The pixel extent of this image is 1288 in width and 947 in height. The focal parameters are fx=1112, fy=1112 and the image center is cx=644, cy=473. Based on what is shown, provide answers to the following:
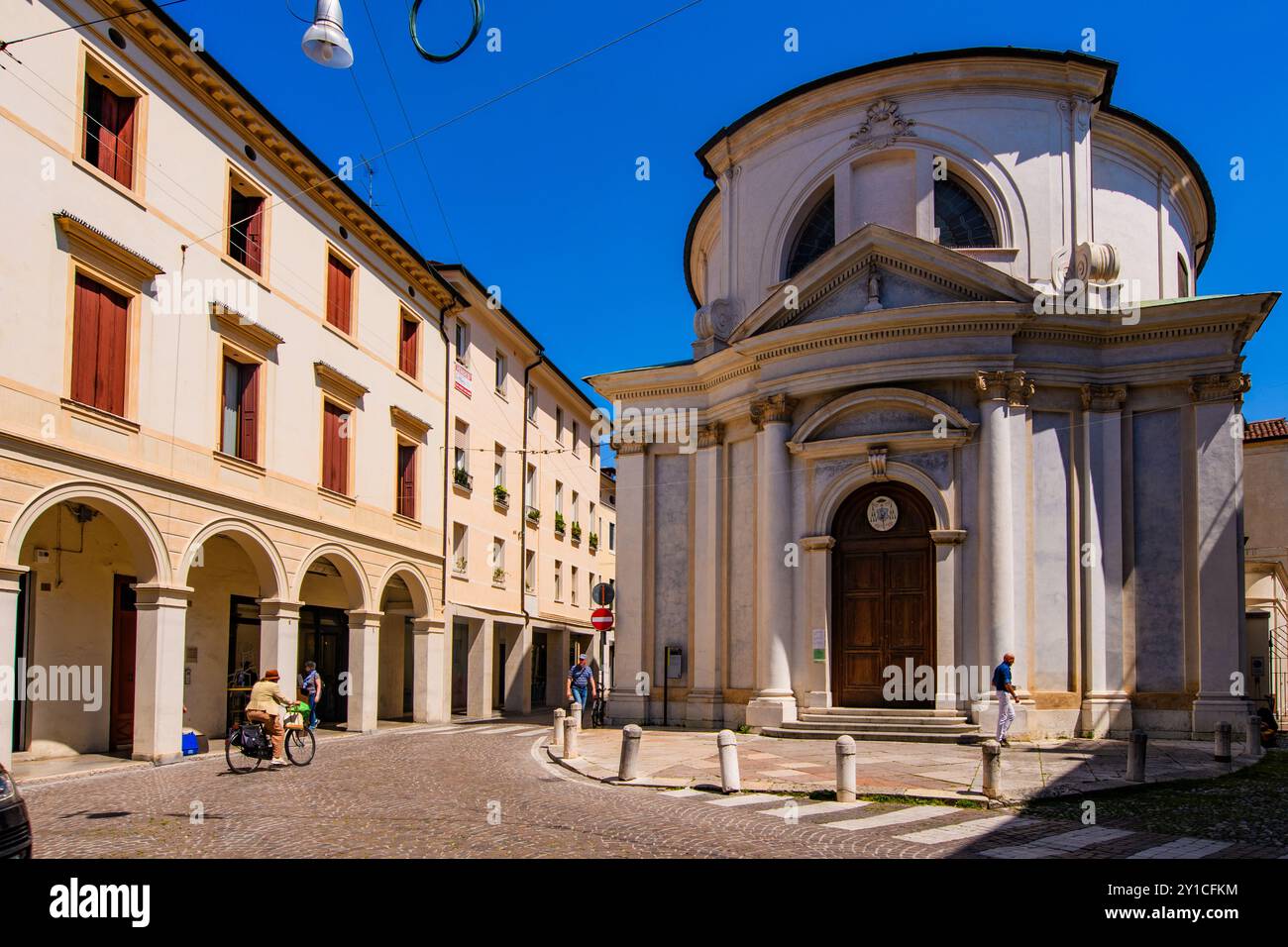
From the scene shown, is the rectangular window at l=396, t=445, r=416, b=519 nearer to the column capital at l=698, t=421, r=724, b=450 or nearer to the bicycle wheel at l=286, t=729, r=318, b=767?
the column capital at l=698, t=421, r=724, b=450

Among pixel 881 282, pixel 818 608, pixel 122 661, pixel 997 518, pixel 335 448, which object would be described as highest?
pixel 881 282

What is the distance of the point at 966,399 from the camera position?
67.4 feet

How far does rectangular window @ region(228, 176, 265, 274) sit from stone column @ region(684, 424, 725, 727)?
972 centimetres

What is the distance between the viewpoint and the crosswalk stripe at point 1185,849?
29.8ft

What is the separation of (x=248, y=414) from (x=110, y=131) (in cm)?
532

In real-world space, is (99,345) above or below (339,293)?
below

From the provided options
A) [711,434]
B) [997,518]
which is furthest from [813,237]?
[997,518]

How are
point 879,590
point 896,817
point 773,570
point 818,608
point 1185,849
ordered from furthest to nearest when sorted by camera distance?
point 773,570
point 879,590
point 818,608
point 896,817
point 1185,849

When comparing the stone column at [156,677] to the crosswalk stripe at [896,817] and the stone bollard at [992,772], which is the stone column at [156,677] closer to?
the crosswalk stripe at [896,817]

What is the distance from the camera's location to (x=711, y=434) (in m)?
24.1

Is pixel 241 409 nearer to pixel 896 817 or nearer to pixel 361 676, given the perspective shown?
pixel 361 676

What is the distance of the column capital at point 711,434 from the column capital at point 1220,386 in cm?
914

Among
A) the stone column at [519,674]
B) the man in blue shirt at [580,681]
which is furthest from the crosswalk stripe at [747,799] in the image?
the stone column at [519,674]
